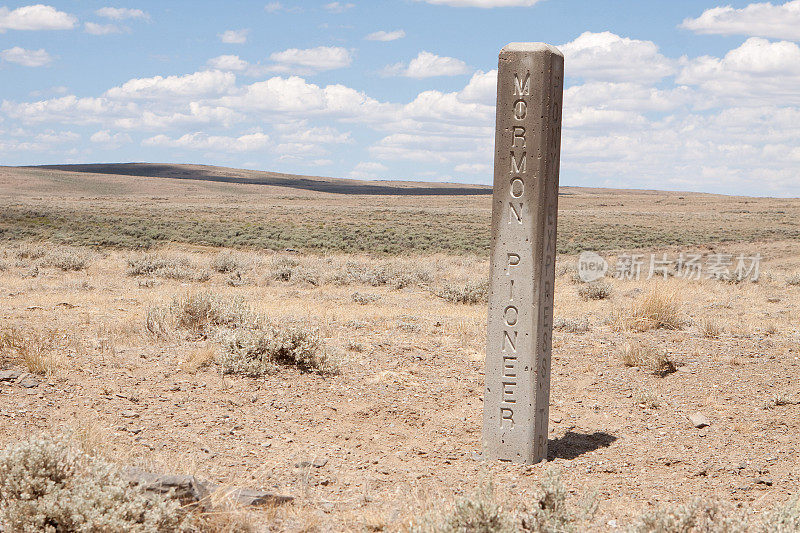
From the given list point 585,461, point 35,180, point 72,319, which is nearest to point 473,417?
point 585,461

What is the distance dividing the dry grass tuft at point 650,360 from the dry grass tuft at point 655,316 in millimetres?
2331

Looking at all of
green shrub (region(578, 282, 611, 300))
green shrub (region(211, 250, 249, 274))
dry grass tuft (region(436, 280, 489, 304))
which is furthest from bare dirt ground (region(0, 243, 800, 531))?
green shrub (region(211, 250, 249, 274))

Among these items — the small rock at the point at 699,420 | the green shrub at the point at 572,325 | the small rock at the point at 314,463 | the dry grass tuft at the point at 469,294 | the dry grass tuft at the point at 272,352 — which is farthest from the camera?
the dry grass tuft at the point at 469,294

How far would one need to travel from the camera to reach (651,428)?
6613mm

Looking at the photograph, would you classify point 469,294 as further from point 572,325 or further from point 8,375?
point 8,375

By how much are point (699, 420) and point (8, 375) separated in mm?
6859

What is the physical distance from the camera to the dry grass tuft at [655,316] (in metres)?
11.3

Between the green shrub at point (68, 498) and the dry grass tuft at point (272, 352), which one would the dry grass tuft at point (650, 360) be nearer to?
the dry grass tuft at point (272, 352)

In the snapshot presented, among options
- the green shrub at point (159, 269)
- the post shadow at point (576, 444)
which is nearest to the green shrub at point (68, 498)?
the post shadow at point (576, 444)

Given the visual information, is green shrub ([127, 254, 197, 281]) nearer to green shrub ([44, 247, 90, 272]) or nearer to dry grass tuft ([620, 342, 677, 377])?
green shrub ([44, 247, 90, 272])

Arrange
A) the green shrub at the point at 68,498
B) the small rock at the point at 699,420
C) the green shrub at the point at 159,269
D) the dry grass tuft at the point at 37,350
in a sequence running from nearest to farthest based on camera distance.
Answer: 1. the green shrub at the point at 68,498
2. the small rock at the point at 699,420
3. the dry grass tuft at the point at 37,350
4. the green shrub at the point at 159,269

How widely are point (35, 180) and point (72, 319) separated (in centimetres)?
12420

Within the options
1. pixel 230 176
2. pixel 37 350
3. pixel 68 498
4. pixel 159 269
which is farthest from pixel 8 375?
pixel 230 176

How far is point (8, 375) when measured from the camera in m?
7.30
